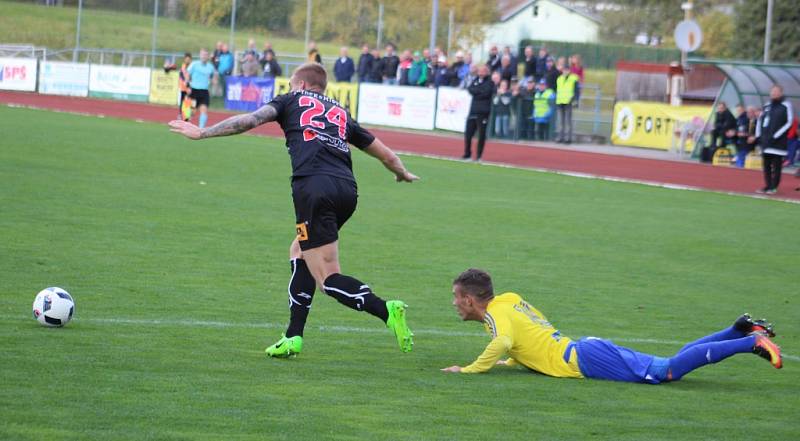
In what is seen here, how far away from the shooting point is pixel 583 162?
28.8 m

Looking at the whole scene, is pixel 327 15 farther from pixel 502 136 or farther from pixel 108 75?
pixel 502 136

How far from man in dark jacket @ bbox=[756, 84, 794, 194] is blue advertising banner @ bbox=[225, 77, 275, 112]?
70.4ft

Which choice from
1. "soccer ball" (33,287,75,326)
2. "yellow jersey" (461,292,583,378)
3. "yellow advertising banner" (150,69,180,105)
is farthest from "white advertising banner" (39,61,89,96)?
"yellow jersey" (461,292,583,378)

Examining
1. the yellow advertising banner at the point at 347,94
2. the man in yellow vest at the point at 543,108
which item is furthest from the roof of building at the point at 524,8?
the man in yellow vest at the point at 543,108

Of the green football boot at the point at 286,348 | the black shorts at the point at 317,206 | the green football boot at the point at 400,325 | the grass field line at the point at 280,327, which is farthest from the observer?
the grass field line at the point at 280,327

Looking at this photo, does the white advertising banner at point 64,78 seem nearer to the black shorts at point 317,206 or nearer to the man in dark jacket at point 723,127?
the man in dark jacket at point 723,127

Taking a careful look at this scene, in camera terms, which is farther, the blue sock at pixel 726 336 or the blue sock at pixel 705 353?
the blue sock at pixel 726 336

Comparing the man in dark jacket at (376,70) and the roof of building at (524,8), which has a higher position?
the roof of building at (524,8)

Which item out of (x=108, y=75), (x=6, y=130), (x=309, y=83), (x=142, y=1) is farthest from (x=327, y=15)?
(x=309, y=83)

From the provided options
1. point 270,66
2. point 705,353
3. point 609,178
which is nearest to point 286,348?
point 705,353

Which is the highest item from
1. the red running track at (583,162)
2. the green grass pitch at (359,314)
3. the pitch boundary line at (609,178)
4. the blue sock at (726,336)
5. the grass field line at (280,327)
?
the red running track at (583,162)

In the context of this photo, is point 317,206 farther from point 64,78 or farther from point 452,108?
point 64,78

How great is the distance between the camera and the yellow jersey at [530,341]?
7.25 meters

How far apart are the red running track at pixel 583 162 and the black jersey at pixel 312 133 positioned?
17.0 meters
